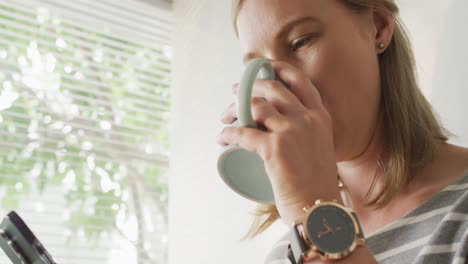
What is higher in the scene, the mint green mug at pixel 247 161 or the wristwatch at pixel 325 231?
the mint green mug at pixel 247 161

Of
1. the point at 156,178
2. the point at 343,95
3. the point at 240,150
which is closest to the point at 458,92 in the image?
the point at 343,95

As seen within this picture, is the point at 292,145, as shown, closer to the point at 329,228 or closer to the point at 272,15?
the point at 329,228

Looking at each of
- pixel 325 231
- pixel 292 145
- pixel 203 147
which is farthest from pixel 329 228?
pixel 203 147

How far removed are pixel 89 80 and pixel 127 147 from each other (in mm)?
267

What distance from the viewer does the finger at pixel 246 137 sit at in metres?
0.85

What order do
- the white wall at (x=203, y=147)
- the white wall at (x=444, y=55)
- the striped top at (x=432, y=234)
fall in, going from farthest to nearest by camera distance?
the white wall at (x=203, y=147) < the white wall at (x=444, y=55) < the striped top at (x=432, y=234)

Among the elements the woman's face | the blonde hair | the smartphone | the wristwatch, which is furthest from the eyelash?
the smartphone

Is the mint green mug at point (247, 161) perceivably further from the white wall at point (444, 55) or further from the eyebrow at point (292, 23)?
the white wall at point (444, 55)

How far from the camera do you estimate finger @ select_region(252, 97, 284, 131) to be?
33.3 inches

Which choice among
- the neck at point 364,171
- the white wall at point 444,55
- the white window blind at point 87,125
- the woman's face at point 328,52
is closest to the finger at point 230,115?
the woman's face at point 328,52

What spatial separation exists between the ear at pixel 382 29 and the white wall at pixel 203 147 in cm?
68

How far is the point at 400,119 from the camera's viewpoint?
107cm

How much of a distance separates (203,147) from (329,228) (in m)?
1.26

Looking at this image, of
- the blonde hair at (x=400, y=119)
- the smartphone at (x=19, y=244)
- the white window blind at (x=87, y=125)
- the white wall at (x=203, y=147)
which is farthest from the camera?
the white window blind at (x=87, y=125)
